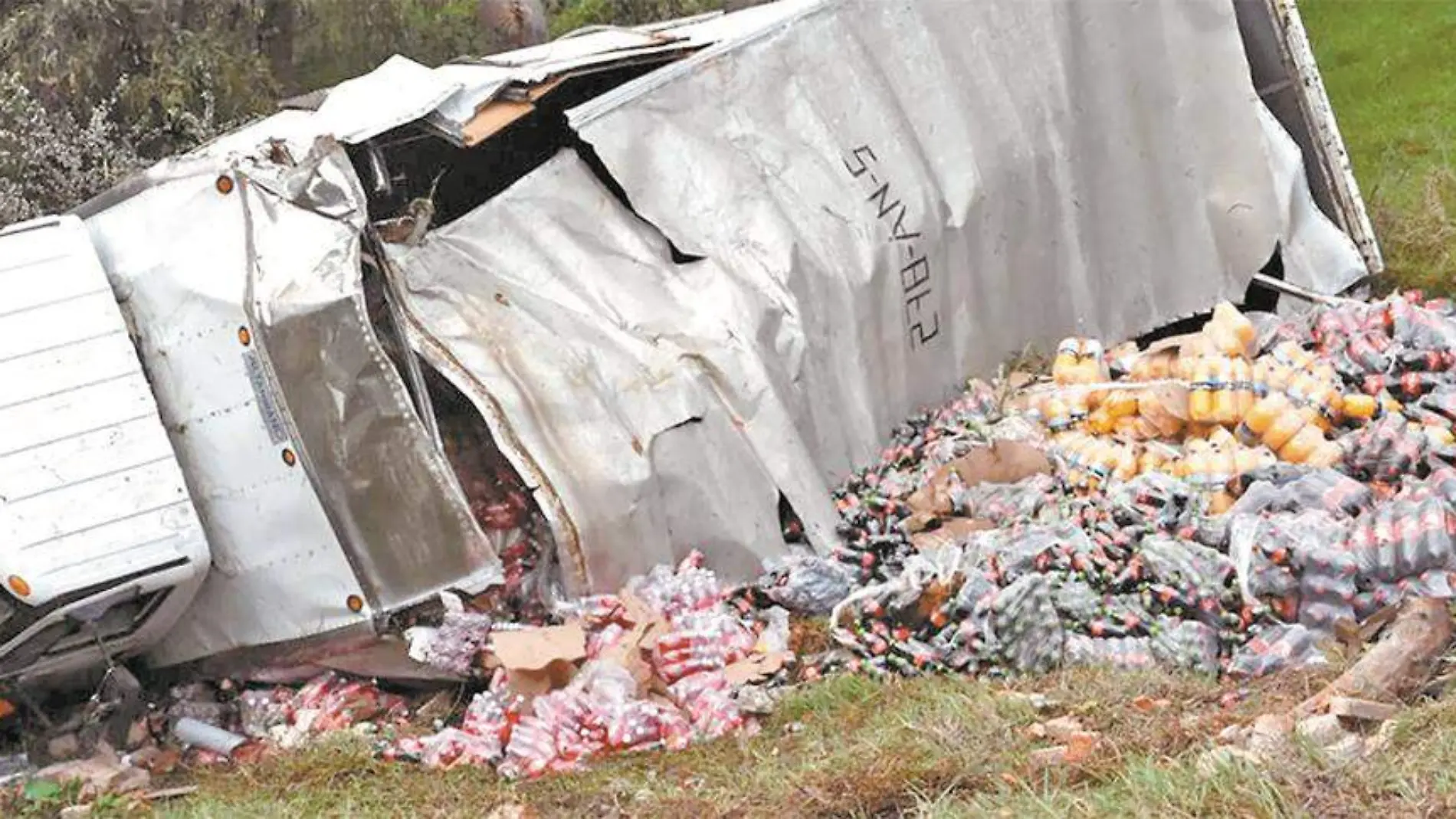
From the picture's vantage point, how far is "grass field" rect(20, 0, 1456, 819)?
4.26 m

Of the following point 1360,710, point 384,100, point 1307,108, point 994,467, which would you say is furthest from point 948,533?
point 1307,108

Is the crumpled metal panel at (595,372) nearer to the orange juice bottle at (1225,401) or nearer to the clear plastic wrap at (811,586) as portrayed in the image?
the clear plastic wrap at (811,586)

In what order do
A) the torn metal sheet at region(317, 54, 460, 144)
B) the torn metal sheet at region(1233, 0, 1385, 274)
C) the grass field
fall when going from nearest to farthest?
the grass field < the torn metal sheet at region(317, 54, 460, 144) < the torn metal sheet at region(1233, 0, 1385, 274)

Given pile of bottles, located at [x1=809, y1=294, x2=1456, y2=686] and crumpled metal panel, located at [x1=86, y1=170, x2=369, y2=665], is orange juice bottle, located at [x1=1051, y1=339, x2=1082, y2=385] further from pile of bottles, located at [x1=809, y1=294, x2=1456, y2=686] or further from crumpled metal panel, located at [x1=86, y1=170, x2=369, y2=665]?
crumpled metal panel, located at [x1=86, y1=170, x2=369, y2=665]

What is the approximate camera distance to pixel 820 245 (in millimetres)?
8156

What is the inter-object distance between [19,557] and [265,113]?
668cm

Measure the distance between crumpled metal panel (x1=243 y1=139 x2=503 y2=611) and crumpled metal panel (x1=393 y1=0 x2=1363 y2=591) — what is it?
331 mm

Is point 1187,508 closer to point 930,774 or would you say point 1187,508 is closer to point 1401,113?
point 930,774

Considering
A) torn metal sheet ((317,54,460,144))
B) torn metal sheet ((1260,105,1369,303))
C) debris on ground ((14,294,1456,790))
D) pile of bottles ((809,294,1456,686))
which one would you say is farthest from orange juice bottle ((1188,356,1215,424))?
torn metal sheet ((317,54,460,144))

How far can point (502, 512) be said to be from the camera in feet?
22.7

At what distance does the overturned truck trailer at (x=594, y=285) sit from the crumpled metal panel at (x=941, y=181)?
0.02 metres

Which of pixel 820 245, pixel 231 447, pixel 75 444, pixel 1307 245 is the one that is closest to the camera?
pixel 75 444

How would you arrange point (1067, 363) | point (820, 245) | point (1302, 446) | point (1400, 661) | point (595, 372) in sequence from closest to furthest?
1. point (1400, 661)
2. point (595, 372)
3. point (1302, 446)
4. point (820, 245)
5. point (1067, 363)

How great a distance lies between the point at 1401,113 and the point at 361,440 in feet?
30.7
